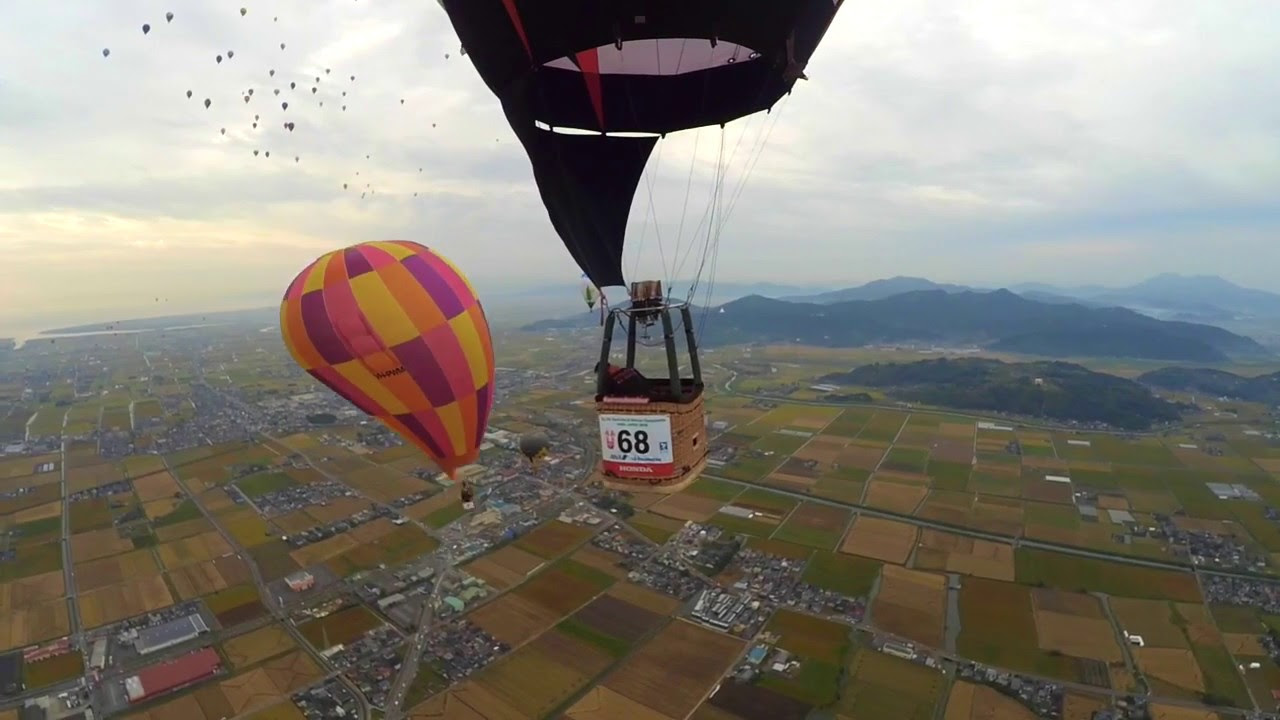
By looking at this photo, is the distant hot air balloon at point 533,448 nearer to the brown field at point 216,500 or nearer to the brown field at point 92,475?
the brown field at point 216,500

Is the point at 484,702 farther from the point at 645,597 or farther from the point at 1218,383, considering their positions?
the point at 1218,383

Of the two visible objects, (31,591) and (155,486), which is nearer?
(31,591)

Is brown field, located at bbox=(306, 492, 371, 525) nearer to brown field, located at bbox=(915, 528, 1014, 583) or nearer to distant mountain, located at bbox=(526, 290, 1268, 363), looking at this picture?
brown field, located at bbox=(915, 528, 1014, 583)

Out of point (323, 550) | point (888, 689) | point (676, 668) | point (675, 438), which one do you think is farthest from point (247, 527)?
point (675, 438)

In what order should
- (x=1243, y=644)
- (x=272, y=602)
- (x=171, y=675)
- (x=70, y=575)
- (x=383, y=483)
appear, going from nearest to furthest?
(x=171, y=675) → (x=1243, y=644) → (x=272, y=602) → (x=70, y=575) → (x=383, y=483)

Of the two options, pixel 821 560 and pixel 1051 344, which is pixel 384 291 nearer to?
pixel 821 560

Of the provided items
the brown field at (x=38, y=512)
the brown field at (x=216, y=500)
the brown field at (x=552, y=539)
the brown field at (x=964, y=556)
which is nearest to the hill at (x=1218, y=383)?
the brown field at (x=964, y=556)
